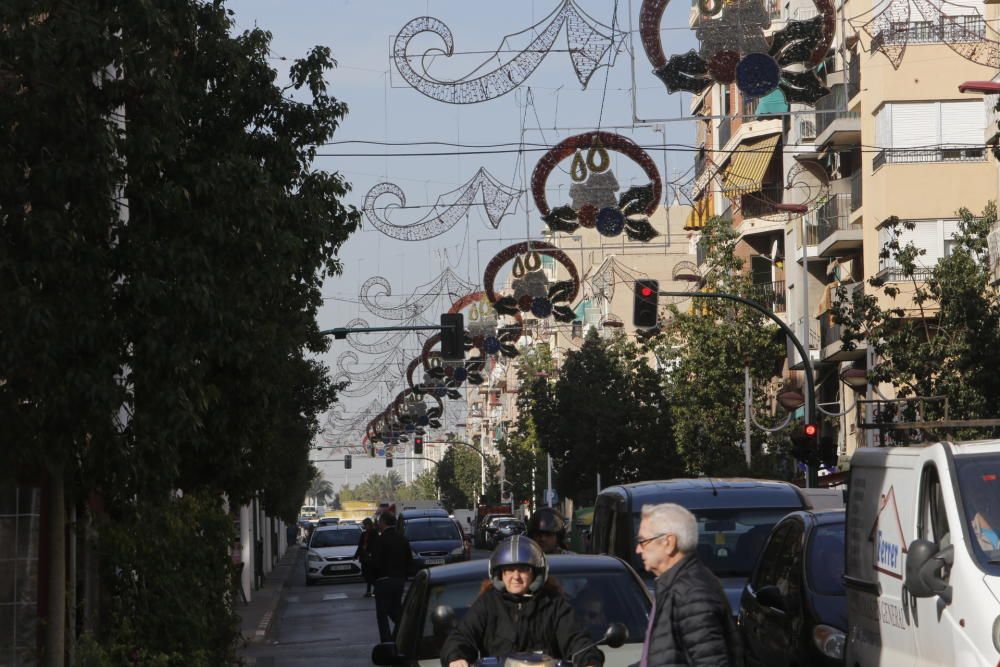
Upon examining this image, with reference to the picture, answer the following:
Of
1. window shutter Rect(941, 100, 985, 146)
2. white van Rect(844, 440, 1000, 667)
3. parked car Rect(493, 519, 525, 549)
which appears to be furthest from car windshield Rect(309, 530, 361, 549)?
white van Rect(844, 440, 1000, 667)

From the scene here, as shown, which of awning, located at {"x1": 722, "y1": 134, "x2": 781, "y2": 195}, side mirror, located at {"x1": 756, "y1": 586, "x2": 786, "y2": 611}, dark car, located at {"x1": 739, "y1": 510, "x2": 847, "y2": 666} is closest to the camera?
dark car, located at {"x1": 739, "y1": 510, "x2": 847, "y2": 666}

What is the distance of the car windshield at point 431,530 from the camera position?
43.5 metres

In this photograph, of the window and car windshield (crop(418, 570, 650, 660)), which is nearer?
car windshield (crop(418, 570, 650, 660))

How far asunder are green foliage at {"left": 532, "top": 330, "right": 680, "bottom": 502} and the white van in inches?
2159

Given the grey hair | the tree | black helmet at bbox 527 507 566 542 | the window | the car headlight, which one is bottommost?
the car headlight

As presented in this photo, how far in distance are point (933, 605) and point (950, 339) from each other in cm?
2445

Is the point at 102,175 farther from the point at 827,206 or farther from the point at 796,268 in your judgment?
the point at 796,268

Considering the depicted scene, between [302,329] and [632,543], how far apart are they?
16.8ft

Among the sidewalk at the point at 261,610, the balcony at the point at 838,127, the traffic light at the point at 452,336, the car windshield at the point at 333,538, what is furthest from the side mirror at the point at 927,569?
the balcony at the point at 838,127

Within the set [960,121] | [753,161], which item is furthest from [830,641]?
[753,161]

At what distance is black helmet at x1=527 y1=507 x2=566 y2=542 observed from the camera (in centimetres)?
1326

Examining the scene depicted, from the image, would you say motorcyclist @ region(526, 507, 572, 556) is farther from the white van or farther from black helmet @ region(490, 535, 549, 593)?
black helmet @ region(490, 535, 549, 593)

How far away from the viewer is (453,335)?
35719 millimetres

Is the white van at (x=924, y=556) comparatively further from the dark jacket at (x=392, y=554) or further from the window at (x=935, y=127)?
the window at (x=935, y=127)
